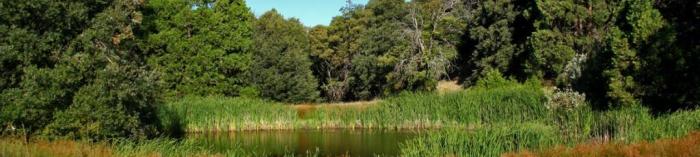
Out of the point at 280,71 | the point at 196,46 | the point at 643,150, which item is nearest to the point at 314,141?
the point at 643,150

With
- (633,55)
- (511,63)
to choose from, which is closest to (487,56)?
(511,63)

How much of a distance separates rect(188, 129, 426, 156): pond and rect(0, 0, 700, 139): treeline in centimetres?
252

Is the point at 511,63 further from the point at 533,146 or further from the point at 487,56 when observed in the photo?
the point at 533,146

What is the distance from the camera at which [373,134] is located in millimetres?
26156

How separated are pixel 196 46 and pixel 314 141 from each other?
66.1 feet

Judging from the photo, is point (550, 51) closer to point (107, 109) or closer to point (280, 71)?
point (280, 71)

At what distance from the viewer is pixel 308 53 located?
6381 cm

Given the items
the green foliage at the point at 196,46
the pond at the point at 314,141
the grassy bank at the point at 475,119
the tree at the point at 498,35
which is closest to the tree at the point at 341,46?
the tree at the point at 498,35

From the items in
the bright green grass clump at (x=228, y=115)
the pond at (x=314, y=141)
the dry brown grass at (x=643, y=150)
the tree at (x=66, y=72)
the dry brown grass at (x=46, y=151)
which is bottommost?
the pond at (x=314, y=141)

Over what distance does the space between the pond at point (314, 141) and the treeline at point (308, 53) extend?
2522 mm

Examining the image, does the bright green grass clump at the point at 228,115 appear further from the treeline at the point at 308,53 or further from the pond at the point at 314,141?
the treeline at the point at 308,53

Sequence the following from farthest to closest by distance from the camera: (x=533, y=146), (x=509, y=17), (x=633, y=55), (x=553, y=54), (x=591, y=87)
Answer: (x=509, y=17) → (x=553, y=54) → (x=591, y=87) → (x=633, y=55) → (x=533, y=146)

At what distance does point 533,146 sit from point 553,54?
84.6 ft

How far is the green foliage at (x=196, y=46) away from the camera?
137 feet
